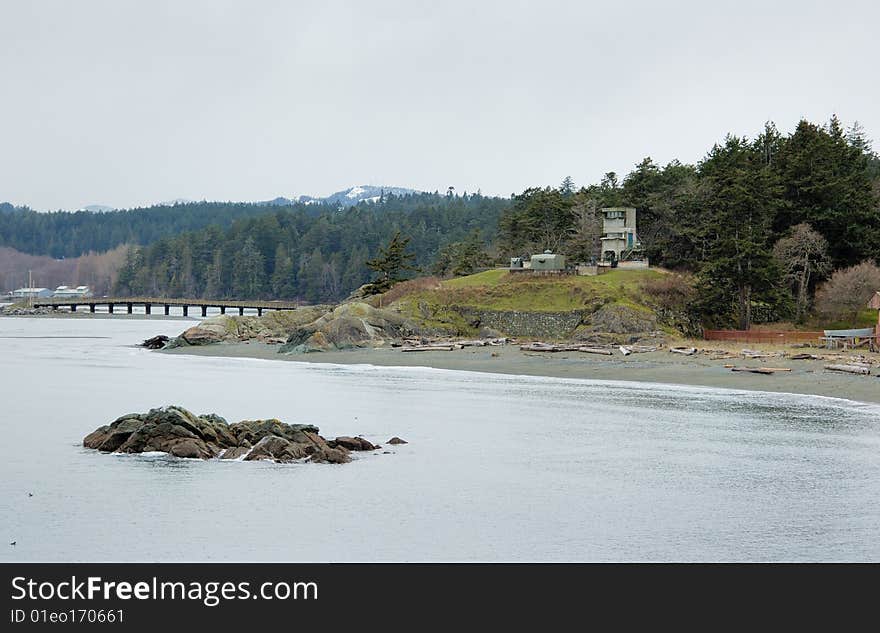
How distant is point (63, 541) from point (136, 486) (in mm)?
4991

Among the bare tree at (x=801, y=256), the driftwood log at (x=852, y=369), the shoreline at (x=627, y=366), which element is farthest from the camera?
the bare tree at (x=801, y=256)

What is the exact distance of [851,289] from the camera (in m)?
63.1

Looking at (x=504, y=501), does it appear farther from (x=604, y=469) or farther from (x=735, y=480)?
(x=735, y=480)

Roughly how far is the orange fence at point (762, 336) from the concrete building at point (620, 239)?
15.5 meters

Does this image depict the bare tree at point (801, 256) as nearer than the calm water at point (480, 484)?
No

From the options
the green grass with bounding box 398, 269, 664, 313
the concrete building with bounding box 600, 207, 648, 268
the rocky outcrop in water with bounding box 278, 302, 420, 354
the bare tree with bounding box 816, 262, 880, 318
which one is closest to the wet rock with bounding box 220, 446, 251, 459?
the rocky outcrop in water with bounding box 278, 302, 420, 354

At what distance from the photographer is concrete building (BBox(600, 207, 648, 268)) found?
80.5 meters

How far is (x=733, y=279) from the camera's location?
64.9m

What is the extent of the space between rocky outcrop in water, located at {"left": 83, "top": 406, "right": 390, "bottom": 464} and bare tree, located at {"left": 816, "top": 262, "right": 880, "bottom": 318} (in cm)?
4393

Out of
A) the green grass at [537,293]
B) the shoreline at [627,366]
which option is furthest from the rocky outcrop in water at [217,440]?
the green grass at [537,293]

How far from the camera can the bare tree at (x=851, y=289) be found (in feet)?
206

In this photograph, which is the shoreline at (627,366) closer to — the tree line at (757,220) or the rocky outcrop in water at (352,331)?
the rocky outcrop in water at (352,331)
